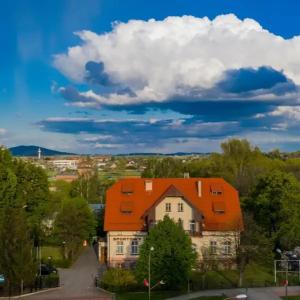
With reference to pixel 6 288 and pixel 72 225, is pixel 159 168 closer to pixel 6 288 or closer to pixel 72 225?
pixel 72 225

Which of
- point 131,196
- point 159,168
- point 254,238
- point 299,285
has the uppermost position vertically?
point 159,168

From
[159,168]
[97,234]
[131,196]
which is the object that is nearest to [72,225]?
[131,196]

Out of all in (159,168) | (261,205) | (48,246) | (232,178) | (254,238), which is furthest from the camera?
(159,168)

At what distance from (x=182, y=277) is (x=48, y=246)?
1125 inches

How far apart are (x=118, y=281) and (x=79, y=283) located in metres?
4.98

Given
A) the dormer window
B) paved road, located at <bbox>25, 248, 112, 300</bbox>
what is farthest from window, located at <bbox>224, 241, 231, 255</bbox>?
paved road, located at <bbox>25, 248, 112, 300</bbox>

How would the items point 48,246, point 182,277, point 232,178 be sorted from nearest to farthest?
point 182,277
point 48,246
point 232,178

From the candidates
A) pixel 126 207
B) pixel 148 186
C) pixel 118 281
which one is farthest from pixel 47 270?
pixel 148 186

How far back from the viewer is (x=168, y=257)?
1710 inches

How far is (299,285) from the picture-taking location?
46.3 meters

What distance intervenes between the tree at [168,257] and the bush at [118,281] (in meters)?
1.72

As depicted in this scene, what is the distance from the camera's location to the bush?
4478 cm

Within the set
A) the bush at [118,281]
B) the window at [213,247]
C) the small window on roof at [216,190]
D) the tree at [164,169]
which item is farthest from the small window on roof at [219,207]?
→ the tree at [164,169]

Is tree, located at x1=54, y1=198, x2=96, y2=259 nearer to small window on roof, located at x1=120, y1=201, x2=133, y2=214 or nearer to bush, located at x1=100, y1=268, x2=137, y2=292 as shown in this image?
small window on roof, located at x1=120, y1=201, x2=133, y2=214
